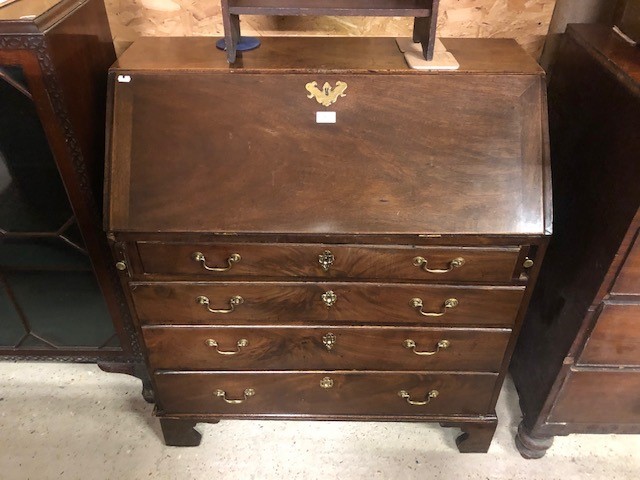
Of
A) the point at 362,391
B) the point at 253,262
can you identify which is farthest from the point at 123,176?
A: the point at 362,391

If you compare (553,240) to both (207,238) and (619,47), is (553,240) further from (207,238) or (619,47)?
(207,238)

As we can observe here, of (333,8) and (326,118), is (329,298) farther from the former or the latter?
(333,8)

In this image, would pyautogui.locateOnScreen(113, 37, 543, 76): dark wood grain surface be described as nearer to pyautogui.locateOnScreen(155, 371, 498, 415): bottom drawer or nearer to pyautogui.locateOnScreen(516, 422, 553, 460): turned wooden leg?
pyautogui.locateOnScreen(155, 371, 498, 415): bottom drawer

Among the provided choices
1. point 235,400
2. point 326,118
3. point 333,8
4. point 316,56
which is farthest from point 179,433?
point 333,8

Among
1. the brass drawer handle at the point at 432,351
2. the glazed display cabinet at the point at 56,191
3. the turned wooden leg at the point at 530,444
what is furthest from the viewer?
the turned wooden leg at the point at 530,444

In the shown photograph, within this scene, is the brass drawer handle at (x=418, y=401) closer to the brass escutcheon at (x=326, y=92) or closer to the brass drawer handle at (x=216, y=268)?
the brass drawer handle at (x=216, y=268)

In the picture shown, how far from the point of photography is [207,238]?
46.2 inches

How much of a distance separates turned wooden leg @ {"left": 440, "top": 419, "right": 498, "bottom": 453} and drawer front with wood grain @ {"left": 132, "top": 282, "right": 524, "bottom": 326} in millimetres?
419

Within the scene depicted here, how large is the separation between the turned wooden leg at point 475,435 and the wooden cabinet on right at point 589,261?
0.40 feet

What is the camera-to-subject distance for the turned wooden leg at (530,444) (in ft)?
5.17

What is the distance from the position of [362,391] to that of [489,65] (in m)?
0.97

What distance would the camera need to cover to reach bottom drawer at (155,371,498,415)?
1.46m

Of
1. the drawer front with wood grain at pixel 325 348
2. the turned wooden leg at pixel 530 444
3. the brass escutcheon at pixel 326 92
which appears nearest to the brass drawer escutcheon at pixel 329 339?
the drawer front with wood grain at pixel 325 348

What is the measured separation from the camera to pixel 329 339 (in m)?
1.37
